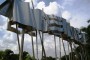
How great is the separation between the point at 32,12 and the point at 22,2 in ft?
3.76

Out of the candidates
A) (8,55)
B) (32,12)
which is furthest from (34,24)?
(8,55)

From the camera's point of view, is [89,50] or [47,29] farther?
[89,50]

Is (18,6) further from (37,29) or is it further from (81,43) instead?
(81,43)

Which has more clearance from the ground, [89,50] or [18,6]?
[18,6]

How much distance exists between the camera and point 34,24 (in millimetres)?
14664

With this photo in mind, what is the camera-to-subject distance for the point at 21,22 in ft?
44.1

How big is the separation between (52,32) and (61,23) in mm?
1941

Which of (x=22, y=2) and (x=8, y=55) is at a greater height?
(x=22, y=2)

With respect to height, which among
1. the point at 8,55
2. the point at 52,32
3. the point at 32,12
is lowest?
the point at 8,55

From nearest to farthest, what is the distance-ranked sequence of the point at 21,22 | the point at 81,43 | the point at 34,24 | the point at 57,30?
the point at 21,22, the point at 34,24, the point at 57,30, the point at 81,43

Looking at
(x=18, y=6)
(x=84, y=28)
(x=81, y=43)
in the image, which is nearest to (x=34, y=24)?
(x=18, y=6)

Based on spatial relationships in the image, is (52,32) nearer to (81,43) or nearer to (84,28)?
(81,43)

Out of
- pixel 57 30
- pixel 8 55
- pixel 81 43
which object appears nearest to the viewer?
pixel 57 30

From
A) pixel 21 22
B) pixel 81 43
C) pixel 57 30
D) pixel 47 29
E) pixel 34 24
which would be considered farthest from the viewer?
pixel 81 43
